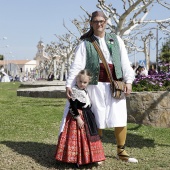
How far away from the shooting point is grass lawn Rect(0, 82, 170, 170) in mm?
5188

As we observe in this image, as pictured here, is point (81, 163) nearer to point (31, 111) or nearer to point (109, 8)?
point (31, 111)

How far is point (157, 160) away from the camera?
219 inches

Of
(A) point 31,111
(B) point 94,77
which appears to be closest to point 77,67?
(B) point 94,77

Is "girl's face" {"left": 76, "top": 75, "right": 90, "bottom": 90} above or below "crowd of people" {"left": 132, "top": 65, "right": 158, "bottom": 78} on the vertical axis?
below

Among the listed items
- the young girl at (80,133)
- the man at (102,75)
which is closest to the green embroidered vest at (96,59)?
the man at (102,75)

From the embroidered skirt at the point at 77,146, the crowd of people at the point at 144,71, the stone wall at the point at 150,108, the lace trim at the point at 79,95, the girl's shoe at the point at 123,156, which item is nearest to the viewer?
the embroidered skirt at the point at 77,146

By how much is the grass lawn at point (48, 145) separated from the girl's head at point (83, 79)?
0.96 metres

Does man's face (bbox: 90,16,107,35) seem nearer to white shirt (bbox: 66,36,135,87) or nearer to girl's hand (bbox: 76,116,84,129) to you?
white shirt (bbox: 66,36,135,87)

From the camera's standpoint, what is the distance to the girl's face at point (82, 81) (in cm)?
503

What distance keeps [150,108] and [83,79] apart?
365 cm

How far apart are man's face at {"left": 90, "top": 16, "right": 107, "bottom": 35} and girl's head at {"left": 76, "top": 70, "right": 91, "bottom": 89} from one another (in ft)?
1.79

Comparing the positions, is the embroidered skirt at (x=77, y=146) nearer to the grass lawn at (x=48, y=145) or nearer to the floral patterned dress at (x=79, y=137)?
the floral patterned dress at (x=79, y=137)

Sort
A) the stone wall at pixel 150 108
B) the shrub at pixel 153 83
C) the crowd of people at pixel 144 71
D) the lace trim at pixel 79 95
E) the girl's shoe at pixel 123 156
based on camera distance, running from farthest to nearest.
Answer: the crowd of people at pixel 144 71 → the shrub at pixel 153 83 → the stone wall at pixel 150 108 → the girl's shoe at pixel 123 156 → the lace trim at pixel 79 95

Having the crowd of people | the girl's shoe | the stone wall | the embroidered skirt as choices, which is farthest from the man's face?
the crowd of people
